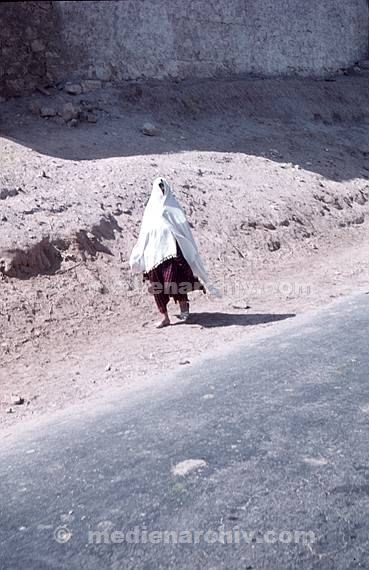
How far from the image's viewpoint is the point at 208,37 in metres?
15.0

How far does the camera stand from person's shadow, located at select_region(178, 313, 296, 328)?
738cm

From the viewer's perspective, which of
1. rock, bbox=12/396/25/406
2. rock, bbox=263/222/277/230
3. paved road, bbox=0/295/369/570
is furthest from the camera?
rock, bbox=263/222/277/230

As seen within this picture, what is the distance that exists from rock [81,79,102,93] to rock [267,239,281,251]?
4459mm

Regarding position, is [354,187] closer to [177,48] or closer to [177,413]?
[177,48]

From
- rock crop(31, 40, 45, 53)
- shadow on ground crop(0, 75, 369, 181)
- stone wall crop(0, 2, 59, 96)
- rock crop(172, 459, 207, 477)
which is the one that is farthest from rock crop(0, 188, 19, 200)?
rock crop(172, 459, 207, 477)

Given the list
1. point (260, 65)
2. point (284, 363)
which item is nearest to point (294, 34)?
point (260, 65)

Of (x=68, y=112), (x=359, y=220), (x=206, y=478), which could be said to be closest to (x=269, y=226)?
(x=359, y=220)

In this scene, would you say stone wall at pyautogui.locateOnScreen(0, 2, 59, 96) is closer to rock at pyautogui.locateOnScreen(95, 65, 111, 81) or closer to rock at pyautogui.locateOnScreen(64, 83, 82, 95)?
rock at pyautogui.locateOnScreen(64, 83, 82, 95)

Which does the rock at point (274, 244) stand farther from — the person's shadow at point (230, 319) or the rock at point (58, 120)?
the rock at point (58, 120)

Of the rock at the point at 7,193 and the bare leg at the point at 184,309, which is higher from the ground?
the rock at the point at 7,193

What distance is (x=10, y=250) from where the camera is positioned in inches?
302

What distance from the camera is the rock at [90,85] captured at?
12.8 m

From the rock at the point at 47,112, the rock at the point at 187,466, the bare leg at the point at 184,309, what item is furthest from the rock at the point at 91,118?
the rock at the point at 187,466

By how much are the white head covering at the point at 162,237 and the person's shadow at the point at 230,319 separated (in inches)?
12.6
